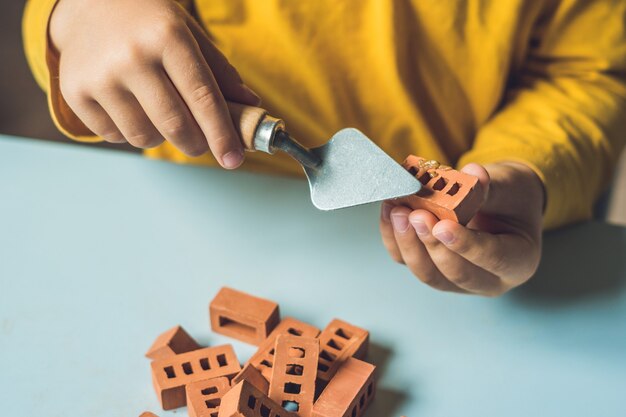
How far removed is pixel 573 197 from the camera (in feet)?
2.19

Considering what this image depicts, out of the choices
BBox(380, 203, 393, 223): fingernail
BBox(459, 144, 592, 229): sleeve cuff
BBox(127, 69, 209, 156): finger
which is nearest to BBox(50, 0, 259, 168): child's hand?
BBox(127, 69, 209, 156): finger

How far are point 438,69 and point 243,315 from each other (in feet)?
1.24

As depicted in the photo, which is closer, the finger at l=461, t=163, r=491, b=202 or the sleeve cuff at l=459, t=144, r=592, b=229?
the finger at l=461, t=163, r=491, b=202

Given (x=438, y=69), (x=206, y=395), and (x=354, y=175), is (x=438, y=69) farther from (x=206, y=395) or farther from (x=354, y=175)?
(x=206, y=395)

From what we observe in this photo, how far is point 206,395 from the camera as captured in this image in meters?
0.50

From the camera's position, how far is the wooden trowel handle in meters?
0.47

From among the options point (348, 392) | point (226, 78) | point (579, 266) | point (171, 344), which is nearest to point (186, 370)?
point (171, 344)

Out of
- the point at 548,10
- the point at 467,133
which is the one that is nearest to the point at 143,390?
the point at 467,133

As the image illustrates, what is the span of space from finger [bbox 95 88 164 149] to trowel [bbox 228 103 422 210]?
3.1 inches

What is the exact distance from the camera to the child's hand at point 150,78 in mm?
481

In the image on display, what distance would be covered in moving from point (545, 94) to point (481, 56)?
9cm

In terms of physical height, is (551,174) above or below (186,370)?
above

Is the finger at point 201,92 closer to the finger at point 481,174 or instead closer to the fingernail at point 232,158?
the fingernail at point 232,158

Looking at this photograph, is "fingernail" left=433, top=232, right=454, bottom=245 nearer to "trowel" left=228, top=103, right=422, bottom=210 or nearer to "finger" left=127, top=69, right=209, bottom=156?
"trowel" left=228, top=103, right=422, bottom=210
